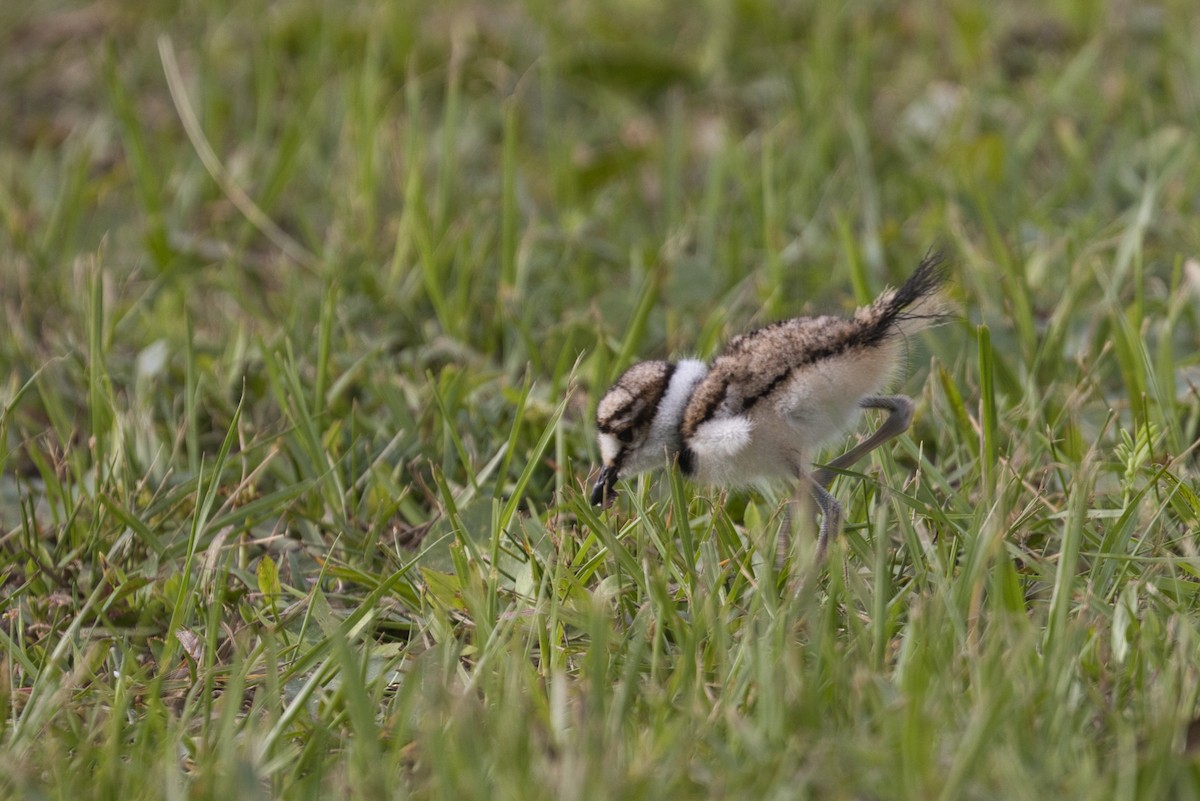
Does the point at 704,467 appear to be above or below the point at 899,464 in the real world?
above

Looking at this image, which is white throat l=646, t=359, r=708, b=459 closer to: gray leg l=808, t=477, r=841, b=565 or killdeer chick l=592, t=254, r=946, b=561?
killdeer chick l=592, t=254, r=946, b=561

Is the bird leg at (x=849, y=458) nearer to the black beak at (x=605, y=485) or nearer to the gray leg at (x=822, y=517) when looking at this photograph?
the gray leg at (x=822, y=517)

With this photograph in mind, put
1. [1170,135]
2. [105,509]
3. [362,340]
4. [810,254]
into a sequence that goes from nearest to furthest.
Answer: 1. [105,509]
2. [362,340]
3. [810,254]
4. [1170,135]

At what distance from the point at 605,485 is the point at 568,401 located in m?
0.46

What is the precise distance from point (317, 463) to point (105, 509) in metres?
0.52

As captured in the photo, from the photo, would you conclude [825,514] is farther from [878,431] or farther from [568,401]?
[568,401]

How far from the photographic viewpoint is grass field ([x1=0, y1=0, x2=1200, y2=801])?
8.47 ft

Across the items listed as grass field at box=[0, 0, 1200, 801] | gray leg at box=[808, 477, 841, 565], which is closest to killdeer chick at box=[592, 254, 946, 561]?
gray leg at box=[808, 477, 841, 565]

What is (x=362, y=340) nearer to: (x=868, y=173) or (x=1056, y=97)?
(x=868, y=173)

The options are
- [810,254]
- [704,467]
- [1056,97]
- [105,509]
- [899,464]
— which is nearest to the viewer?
[704,467]

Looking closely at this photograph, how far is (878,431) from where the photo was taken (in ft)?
11.3

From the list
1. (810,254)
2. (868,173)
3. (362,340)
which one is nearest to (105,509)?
(362,340)

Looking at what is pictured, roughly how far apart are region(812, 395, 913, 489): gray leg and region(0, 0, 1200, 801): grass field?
2.8 inches

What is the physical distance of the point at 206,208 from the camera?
5.70 meters
